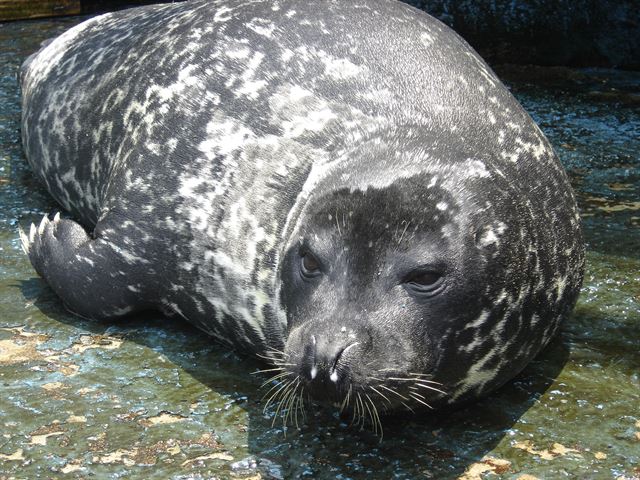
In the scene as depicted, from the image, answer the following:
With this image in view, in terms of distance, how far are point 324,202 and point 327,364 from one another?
567 mm

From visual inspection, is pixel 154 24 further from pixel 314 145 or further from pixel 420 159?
pixel 420 159

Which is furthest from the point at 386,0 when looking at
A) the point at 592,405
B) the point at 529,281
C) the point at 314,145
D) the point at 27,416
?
the point at 27,416

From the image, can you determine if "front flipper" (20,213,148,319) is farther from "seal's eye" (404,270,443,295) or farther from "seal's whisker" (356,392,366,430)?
"seal's eye" (404,270,443,295)

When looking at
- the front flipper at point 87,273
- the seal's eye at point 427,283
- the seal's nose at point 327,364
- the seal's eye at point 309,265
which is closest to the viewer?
the seal's nose at point 327,364

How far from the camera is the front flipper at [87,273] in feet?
14.1

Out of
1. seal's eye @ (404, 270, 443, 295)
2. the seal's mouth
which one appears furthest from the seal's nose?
seal's eye @ (404, 270, 443, 295)

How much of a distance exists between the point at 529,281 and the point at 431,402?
1.61ft

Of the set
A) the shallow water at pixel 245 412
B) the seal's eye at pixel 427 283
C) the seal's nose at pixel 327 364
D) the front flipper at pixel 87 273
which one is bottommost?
the shallow water at pixel 245 412

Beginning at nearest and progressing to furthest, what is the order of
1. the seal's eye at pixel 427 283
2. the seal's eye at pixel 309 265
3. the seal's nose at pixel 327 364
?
1. the seal's nose at pixel 327 364
2. the seal's eye at pixel 427 283
3. the seal's eye at pixel 309 265

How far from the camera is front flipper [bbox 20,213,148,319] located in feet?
14.1

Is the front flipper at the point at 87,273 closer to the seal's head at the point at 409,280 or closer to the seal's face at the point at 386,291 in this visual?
the seal's head at the point at 409,280

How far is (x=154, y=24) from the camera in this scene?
5.05m

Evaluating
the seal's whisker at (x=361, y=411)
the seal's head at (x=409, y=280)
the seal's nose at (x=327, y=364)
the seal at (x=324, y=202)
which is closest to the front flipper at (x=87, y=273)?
the seal at (x=324, y=202)

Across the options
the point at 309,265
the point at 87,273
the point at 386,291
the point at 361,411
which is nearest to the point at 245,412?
the point at 361,411
